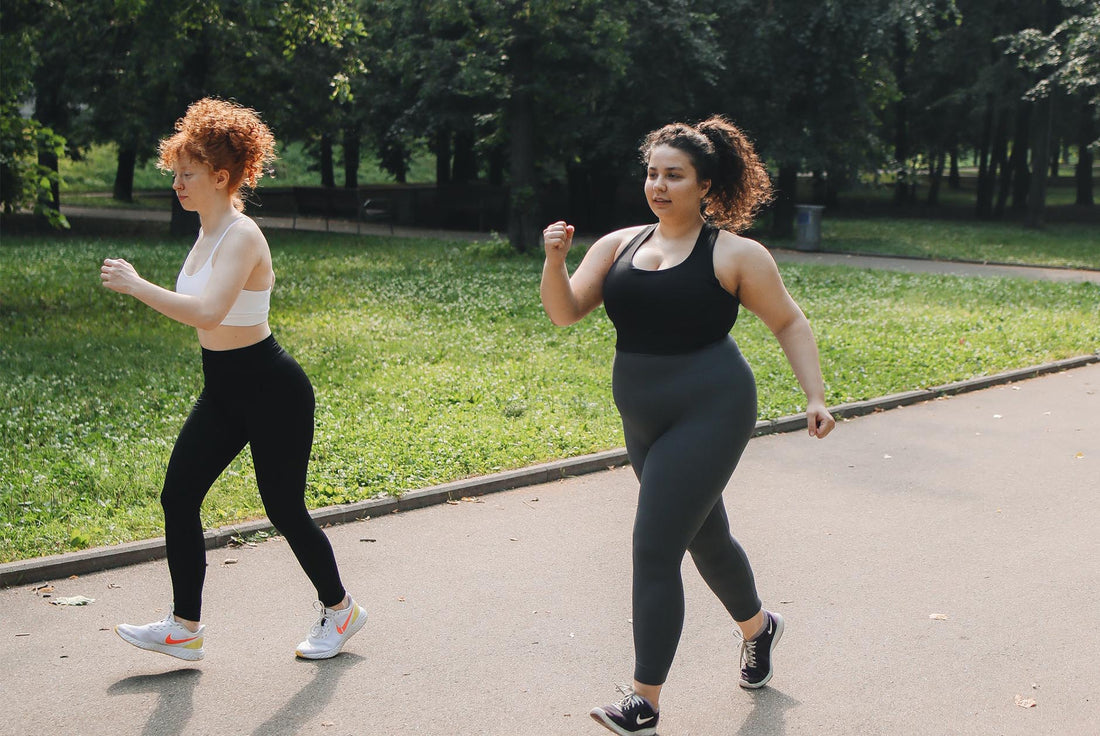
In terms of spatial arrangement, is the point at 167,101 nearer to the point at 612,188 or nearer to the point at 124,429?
the point at 612,188

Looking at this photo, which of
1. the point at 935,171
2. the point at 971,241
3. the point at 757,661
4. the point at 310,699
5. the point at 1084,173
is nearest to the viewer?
the point at 310,699

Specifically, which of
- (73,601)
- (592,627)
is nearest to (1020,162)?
(592,627)

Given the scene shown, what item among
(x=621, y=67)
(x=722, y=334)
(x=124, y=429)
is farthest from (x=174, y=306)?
(x=621, y=67)

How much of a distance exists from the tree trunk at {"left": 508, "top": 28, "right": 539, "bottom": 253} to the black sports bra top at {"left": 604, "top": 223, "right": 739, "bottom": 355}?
18330 mm

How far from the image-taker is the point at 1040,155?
2927 cm

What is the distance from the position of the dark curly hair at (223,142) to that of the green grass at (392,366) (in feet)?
7.21

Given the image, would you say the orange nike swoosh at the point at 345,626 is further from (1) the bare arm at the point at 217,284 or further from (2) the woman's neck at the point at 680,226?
(2) the woman's neck at the point at 680,226

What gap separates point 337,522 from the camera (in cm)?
596

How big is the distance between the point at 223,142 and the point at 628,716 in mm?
2285

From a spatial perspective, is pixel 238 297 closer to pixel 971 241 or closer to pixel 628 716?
pixel 628 716

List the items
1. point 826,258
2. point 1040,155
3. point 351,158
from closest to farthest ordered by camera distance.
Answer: point 826,258 → point 1040,155 → point 351,158

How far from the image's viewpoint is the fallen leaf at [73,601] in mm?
4750

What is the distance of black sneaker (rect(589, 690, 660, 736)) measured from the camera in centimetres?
350

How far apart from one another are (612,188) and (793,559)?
82.9 feet
